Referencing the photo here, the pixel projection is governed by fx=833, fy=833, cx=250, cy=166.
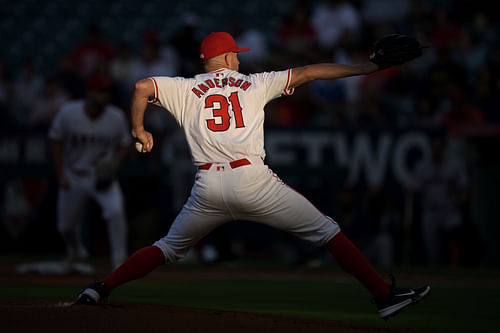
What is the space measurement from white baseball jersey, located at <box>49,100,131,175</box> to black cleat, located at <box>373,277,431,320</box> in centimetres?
488

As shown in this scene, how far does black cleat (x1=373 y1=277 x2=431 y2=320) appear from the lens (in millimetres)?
5172

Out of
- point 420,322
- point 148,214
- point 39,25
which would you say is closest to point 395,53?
point 420,322

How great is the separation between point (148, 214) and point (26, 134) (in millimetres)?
2280

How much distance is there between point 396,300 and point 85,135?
5.19m

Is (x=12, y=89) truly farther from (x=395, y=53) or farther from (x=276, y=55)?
(x=395, y=53)

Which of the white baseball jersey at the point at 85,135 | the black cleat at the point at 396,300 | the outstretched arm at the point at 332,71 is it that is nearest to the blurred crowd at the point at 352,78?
the white baseball jersey at the point at 85,135

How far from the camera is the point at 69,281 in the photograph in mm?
8438

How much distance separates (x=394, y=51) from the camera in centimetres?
530

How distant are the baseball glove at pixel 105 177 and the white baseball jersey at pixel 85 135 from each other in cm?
11

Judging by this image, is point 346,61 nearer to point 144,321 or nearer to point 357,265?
point 357,265

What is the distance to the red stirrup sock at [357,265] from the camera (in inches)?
208

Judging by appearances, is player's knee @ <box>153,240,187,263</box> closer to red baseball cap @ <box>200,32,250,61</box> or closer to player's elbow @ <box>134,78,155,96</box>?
player's elbow @ <box>134,78,155,96</box>

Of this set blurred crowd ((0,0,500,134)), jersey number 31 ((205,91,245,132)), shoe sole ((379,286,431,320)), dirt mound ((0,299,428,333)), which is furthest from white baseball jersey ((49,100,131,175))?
shoe sole ((379,286,431,320))

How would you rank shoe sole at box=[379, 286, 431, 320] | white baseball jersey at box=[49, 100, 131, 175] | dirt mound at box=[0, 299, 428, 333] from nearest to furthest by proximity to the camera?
1. dirt mound at box=[0, 299, 428, 333]
2. shoe sole at box=[379, 286, 431, 320]
3. white baseball jersey at box=[49, 100, 131, 175]
